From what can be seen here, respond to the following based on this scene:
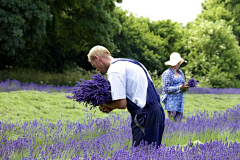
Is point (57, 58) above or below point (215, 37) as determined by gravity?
below

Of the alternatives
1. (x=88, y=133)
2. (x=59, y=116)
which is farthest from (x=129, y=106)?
(x=59, y=116)

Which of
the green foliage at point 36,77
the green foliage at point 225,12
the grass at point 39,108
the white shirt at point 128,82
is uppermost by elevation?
the green foliage at point 225,12

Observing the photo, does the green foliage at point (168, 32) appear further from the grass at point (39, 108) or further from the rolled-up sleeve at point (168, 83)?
the rolled-up sleeve at point (168, 83)

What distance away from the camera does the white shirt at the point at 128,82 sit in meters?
3.02

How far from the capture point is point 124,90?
3043 mm

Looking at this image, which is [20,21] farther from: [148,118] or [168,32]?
[168,32]

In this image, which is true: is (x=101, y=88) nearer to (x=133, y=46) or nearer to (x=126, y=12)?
(x=133, y=46)

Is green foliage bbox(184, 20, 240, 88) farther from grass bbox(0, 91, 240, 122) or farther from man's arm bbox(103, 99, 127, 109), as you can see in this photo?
man's arm bbox(103, 99, 127, 109)

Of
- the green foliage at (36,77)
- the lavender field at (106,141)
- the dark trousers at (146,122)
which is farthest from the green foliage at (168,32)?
the dark trousers at (146,122)

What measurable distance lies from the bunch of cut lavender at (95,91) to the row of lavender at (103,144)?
59cm

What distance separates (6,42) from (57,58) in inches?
314

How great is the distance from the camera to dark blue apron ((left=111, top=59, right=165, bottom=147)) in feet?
10.9

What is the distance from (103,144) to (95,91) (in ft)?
4.07

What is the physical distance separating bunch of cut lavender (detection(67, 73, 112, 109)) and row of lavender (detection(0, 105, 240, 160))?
23.2 inches
